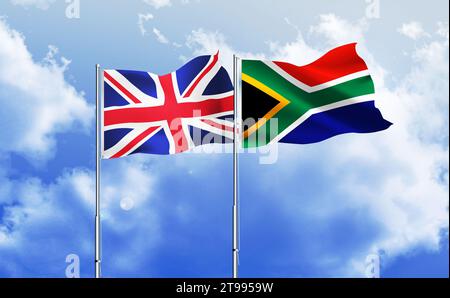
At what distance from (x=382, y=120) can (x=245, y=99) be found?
243cm

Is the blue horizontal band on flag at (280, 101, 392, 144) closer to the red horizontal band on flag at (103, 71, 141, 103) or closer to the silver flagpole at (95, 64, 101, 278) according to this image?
the red horizontal band on flag at (103, 71, 141, 103)

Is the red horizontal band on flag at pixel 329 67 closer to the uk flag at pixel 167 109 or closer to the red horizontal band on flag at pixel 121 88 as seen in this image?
the uk flag at pixel 167 109

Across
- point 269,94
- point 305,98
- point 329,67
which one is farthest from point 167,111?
point 329,67

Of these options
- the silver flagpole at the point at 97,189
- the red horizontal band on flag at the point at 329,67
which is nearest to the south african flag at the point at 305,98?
the red horizontal band on flag at the point at 329,67

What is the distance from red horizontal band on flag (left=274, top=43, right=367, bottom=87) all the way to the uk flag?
1.22 metres

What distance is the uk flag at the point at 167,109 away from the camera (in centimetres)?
1414

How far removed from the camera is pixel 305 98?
558 inches

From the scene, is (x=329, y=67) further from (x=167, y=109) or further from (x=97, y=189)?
(x=97, y=189)

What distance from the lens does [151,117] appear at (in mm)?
14344

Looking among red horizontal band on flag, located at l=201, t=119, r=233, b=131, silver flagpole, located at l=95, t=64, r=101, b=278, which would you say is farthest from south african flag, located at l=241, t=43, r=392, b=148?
silver flagpole, located at l=95, t=64, r=101, b=278

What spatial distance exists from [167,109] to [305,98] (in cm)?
248

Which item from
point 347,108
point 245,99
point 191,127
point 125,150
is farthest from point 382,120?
point 125,150
